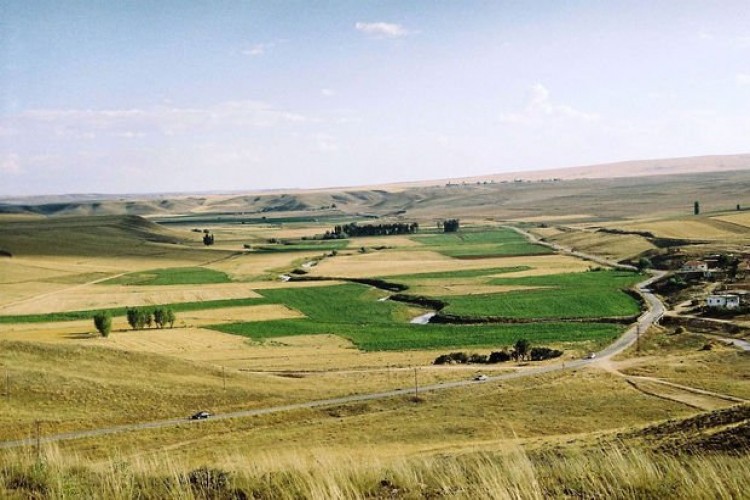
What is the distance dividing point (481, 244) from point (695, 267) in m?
68.4

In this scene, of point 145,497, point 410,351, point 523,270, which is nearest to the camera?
point 145,497

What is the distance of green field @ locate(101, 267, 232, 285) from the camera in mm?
111625

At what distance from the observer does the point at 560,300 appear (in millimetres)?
84375

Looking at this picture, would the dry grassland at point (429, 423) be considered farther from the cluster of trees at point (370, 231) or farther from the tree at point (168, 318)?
the cluster of trees at point (370, 231)

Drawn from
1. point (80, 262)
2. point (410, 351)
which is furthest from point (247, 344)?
point (80, 262)

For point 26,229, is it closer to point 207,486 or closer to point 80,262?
point 80,262

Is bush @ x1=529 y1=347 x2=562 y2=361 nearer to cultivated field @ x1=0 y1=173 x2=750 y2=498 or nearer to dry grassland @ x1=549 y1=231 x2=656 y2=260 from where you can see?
cultivated field @ x1=0 y1=173 x2=750 y2=498

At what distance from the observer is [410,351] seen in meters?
61.9

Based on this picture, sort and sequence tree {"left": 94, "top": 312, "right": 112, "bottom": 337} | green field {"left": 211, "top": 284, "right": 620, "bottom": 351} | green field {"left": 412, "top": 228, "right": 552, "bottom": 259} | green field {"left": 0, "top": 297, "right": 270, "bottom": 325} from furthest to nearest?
1. green field {"left": 412, "top": 228, "right": 552, "bottom": 259}
2. green field {"left": 0, "top": 297, "right": 270, "bottom": 325}
3. green field {"left": 211, "top": 284, "right": 620, "bottom": 351}
4. tree {"left": 94, "top": 312, "right": 112, "bottom": 337}

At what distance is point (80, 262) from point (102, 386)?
338 ft

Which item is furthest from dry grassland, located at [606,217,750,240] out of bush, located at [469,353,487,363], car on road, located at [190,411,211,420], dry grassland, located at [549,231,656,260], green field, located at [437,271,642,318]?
car on road, located at [190,411,211,420]

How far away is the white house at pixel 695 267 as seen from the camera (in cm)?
9388

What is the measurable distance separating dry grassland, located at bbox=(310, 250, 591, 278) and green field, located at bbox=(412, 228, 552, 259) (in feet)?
22.3

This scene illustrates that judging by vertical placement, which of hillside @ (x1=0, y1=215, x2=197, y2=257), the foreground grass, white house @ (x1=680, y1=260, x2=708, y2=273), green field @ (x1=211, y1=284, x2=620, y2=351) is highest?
the foreground grass
